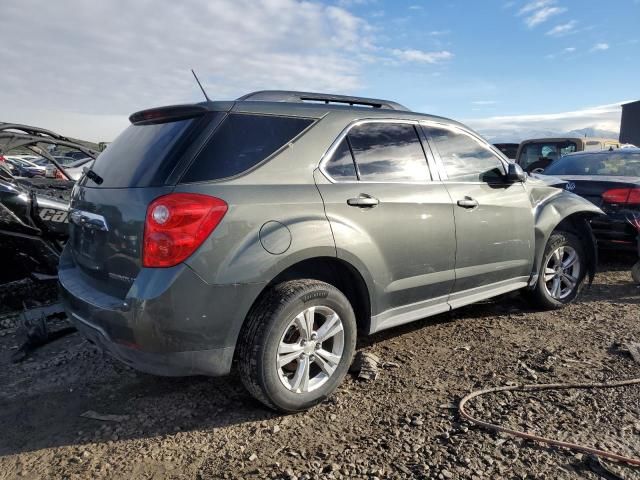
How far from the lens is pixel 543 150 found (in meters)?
10.6

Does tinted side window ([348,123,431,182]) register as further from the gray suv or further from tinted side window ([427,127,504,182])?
tinted side window ([427,127,504,182])

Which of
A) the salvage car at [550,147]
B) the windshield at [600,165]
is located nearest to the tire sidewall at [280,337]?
the windshield at [600,165]

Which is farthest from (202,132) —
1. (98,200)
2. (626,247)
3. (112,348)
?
(626,247)

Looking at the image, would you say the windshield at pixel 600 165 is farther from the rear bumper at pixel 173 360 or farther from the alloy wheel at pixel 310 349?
the rear bumper at pixel 173 360

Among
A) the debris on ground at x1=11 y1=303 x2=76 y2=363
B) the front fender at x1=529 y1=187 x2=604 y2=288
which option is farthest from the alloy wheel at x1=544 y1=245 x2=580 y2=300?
the debris on ground at x1=11 y1=303 x2=76 y2=363

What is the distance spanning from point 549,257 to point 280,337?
9.68 feet

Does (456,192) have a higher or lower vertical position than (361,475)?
higher

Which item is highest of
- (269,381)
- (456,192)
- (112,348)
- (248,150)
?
(248,150)

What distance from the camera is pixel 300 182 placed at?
2.82 m

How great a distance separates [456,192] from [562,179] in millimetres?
3535

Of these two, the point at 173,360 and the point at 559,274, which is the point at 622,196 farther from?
the point at 173,360

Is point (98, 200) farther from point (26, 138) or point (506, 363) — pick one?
point (26, 138)

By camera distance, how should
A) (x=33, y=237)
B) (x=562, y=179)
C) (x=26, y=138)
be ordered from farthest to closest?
(x=562, y=179)
(x=26, y=138)
(x=33, y=237)

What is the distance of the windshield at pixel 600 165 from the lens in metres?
6.28
